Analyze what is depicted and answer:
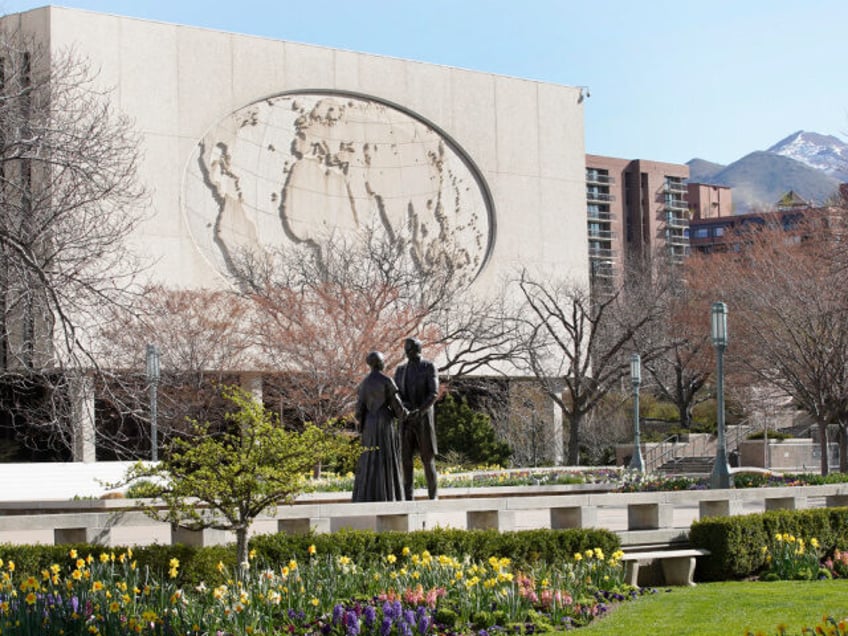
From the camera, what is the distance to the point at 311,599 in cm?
1095

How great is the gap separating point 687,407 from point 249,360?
25016 millimetres

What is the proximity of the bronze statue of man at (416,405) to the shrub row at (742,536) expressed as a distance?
13.2ft

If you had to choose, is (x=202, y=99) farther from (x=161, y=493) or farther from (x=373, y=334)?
(x=161, y=493)

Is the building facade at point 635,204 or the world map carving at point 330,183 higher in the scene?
the building facade at point 635,204

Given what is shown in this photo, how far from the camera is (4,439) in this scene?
46.2 metres

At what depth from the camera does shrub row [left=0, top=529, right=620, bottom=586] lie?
44.2 ft

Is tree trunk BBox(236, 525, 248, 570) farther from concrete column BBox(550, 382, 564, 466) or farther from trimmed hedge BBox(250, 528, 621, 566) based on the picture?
concrete column BBox(550, 382, 564, 466)

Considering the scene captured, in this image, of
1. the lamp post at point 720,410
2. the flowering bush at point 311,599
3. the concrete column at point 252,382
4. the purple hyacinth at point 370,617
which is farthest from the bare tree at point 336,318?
the purple hyacinth at point 370,617

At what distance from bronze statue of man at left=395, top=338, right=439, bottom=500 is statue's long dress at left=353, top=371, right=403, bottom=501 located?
57 centimetres

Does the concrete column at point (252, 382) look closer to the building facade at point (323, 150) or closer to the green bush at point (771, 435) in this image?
the building facade at point (323, 150)

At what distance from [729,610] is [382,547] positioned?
362 cm

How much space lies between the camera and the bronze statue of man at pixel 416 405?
59.1 ft

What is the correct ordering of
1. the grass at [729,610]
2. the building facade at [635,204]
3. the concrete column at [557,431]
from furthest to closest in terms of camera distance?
the building facade at [635,204]
the concrete column at [557,431]
the grass at [729,610]

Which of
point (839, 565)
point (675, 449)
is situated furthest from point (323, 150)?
point (839, 565)
